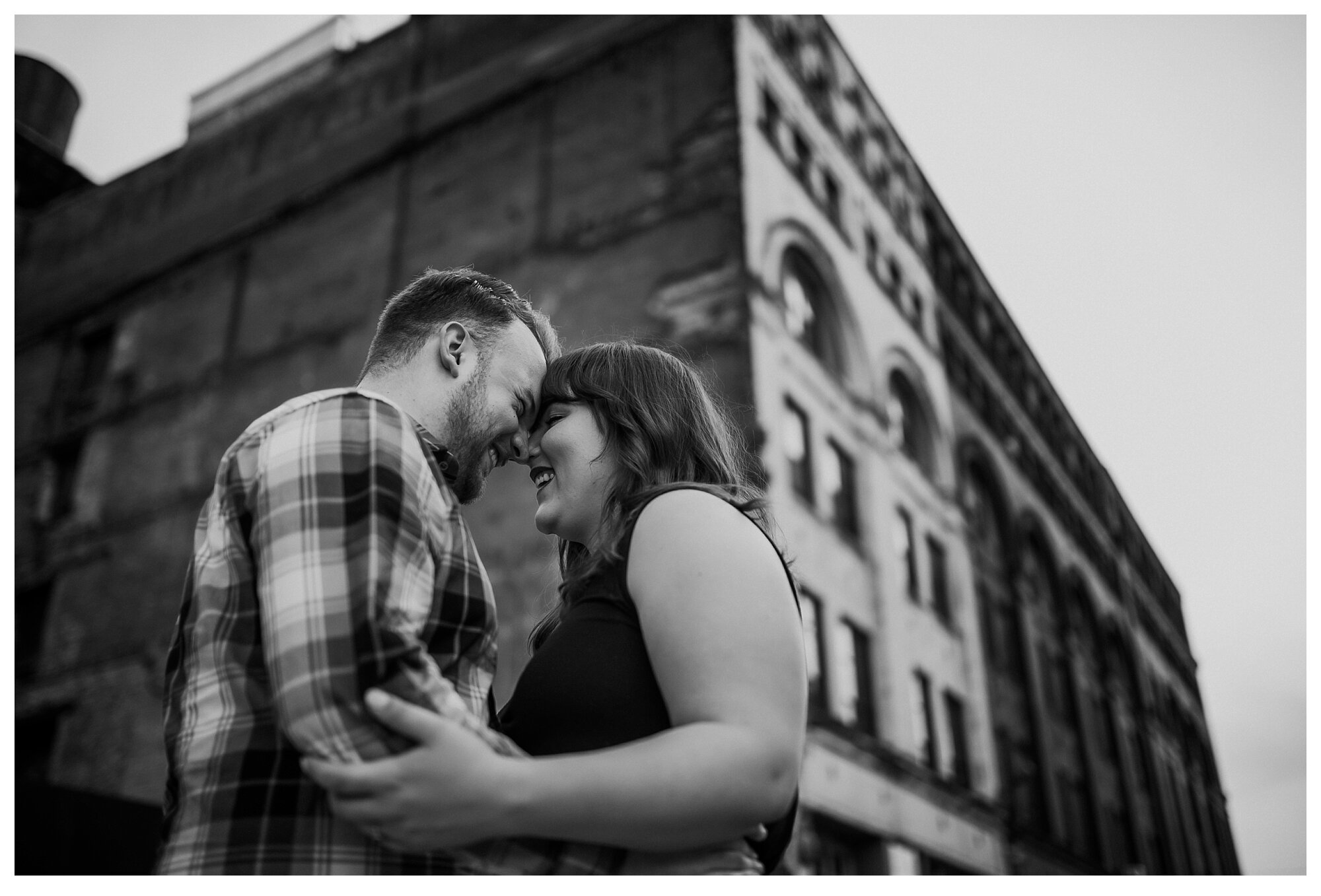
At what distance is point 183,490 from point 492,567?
517cm

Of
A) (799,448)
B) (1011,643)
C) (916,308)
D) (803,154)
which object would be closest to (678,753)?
(799,448)

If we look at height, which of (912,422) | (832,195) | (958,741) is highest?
(832,195)

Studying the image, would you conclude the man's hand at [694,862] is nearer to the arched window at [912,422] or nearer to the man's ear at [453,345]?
the man's ear at [453,345]

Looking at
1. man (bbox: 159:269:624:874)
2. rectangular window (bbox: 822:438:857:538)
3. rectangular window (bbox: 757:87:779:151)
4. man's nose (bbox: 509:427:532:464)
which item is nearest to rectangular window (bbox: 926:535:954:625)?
rectangular window (bbox: 822:438:857:538)

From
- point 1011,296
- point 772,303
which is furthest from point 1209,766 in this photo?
point 772,303

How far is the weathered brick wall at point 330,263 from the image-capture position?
459 inches

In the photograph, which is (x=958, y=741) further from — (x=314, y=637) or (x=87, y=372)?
(x=314, y=637)

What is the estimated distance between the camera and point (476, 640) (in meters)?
1.54

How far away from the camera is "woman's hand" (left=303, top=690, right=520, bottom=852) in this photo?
128cm

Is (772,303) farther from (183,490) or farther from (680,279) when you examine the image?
(183,490)

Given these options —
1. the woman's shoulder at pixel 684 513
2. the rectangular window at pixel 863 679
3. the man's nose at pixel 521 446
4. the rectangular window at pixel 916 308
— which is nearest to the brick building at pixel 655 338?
the rectangular window at pixel 863 679

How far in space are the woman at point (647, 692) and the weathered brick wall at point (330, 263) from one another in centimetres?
844

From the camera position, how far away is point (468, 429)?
1.96 m

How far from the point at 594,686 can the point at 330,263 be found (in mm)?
13734
